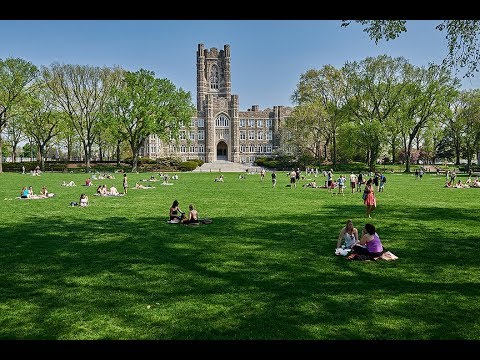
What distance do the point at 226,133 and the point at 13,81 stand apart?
60.1m

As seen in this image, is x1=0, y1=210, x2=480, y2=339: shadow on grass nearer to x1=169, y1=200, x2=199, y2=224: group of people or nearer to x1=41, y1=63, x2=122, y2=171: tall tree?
x1=169, y1=200, x2=199, y2=224: group of people

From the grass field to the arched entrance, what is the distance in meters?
96.8

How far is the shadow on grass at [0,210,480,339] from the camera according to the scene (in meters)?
6.12

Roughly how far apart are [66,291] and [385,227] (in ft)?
35.9

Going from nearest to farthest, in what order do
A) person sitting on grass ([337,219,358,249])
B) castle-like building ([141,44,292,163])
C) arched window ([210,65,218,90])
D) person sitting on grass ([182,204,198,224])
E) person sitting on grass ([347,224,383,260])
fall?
1. person sitting on grass ([347,224,383,260])
2. person sitting on grass ([337,219,358,249])
3. person sitting on grass ([182,204,198,224])
4. castle-like building ([141,44,292,163])
5. arched window ([210,65,218,90])

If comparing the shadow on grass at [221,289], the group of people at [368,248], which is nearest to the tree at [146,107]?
the shadow on grass at [221,289]

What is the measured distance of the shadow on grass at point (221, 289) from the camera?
6.12 m

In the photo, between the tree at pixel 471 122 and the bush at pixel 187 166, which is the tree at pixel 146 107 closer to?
the bush at pixel 187 166

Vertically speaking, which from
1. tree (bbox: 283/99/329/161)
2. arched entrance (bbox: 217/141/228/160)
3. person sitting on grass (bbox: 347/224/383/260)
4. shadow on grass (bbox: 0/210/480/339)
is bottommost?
shadow on grass (bbox: 0/210/480/339)

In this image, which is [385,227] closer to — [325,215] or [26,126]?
[325,215]

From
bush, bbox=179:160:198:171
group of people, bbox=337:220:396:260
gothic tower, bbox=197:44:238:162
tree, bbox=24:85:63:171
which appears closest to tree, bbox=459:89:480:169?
bush, bbox=179:160:198:171

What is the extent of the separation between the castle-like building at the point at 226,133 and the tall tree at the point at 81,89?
44.7m

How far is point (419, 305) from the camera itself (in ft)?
23.1
